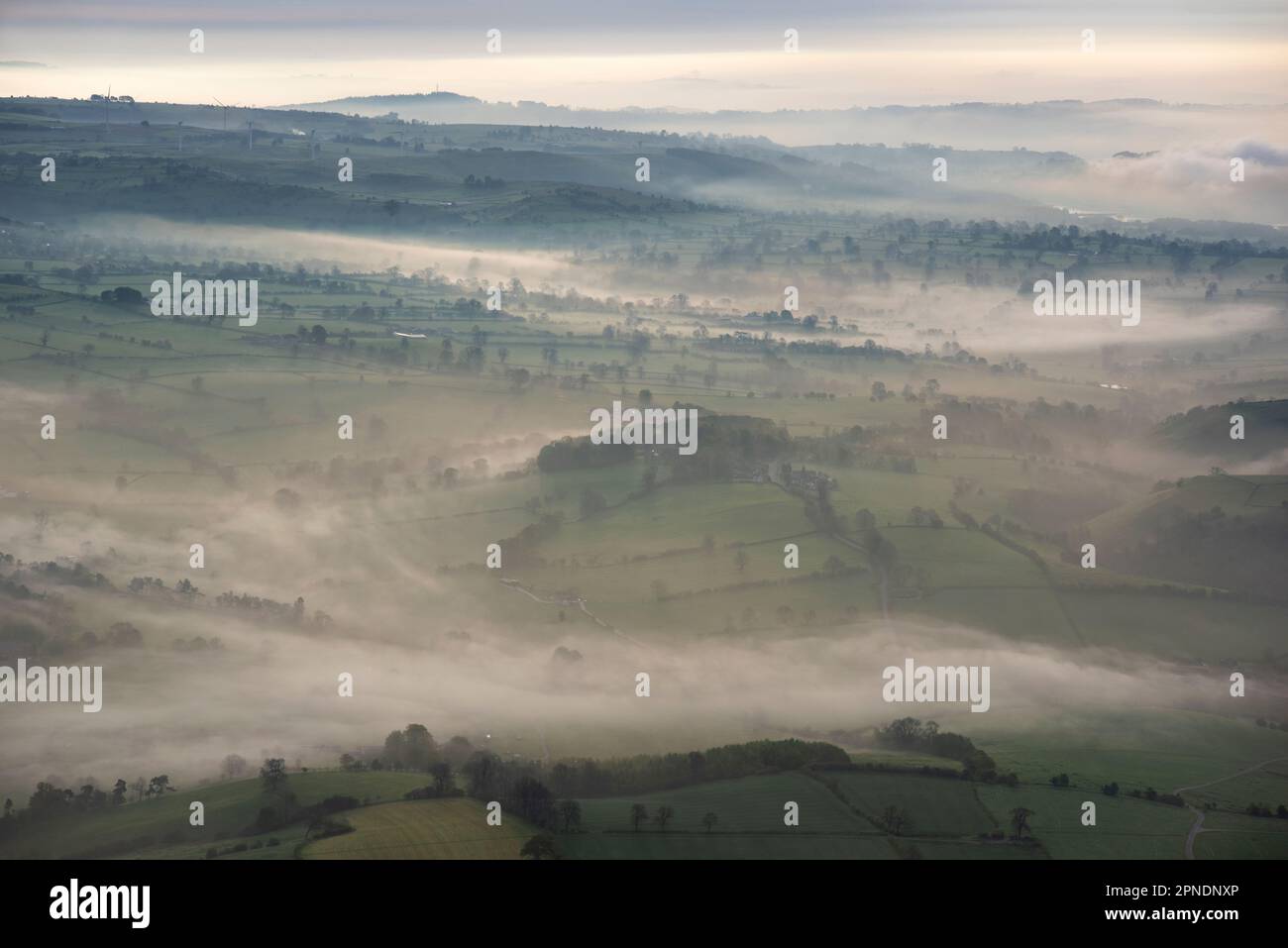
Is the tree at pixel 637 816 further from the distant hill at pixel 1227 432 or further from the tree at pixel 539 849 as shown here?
the distant hill at pixel 1227 432

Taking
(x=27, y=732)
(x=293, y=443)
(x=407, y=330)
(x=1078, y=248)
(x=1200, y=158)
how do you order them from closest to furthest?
(x=27, y=732) < (x=293, y=443) < (x=407, y=330) < (x=1078, y=248) < (x=1200, y=158)

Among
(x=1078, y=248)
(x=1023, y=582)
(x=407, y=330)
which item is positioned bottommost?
(x=1023, y=582)

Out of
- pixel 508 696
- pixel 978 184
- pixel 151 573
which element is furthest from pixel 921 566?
pixel 978 184

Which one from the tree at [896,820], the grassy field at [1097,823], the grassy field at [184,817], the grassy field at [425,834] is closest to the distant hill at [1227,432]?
the grassy field at [1097,823]

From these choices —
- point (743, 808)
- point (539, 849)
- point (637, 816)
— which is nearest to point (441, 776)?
point (539, 849)

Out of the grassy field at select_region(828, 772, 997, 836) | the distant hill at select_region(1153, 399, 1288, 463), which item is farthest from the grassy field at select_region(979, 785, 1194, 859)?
the distant hill at select_region(1153, 399, 1288, 463)

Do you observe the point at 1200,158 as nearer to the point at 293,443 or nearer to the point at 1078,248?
the point at 1078,248

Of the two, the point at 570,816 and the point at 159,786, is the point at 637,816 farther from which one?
the point at 159,786
